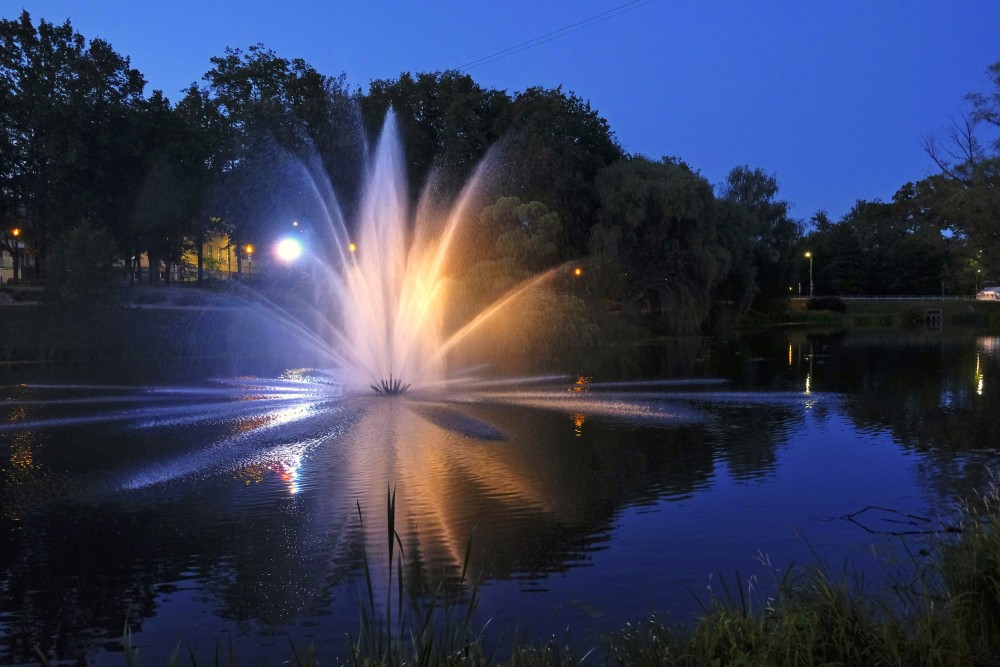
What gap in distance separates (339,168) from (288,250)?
27.0 feet

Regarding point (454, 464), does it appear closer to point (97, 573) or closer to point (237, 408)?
point (97, 573)

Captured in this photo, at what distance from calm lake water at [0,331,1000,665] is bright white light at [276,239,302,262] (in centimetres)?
2998

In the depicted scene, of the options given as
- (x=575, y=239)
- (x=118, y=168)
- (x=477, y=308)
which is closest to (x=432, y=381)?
(x=477, y=308)

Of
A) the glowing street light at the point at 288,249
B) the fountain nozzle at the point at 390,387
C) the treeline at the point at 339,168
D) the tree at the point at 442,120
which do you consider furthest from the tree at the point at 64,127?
the fountain nozzle at the point at 390,387

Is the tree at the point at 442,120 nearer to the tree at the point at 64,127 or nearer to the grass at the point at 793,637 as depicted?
the tree at the point at 64,127

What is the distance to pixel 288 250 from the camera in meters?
55.0

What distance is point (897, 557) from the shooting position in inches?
347

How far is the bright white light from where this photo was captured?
54.0m

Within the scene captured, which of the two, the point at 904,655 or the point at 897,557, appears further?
the point at 897,557

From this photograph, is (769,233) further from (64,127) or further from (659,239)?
(64,127)

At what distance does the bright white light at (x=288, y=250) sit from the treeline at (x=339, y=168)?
165 centimetres

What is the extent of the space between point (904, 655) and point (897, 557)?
376cm

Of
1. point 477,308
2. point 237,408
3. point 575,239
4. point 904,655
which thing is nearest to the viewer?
point 904,655

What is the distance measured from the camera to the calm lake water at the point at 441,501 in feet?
26.9
